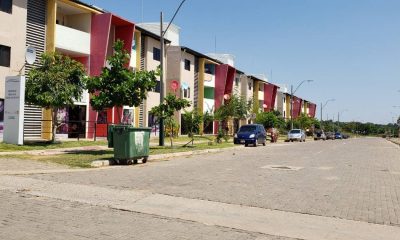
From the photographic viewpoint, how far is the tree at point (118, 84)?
20.5m

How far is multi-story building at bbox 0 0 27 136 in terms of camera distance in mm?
26516

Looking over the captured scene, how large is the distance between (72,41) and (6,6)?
585 cm

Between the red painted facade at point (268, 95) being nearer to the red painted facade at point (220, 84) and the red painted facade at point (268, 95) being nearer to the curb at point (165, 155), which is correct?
the red painted facade at point (220, 84)

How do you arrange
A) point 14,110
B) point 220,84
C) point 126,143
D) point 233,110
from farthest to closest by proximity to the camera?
1. point 220,84
2. point 233,110
3. point 14,110
4. point 126,143

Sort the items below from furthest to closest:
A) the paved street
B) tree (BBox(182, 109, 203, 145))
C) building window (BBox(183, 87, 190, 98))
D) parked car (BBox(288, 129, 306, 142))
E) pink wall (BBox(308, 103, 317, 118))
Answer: pink wall (BBox(308, 103, 317, 118)) < parked car (BBox(288, 129, 306, 142)) < building window (BBox(183, 87, 190, 98)) < tree (BBox(182, 109, 203, 145)) < the paved street

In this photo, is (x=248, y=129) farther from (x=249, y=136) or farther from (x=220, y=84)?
(x=220, y=84)

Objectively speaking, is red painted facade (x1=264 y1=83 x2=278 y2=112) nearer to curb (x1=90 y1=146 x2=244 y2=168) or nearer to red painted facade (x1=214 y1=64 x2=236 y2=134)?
→ red painted facade (x1=214 y1=64 x2=236 y2=134)

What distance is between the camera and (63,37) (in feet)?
103

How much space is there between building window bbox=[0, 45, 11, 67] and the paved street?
14.9 metres

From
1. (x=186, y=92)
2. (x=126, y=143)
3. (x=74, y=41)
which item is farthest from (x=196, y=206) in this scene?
(x=186, y=92)

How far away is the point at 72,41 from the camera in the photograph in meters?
32.1

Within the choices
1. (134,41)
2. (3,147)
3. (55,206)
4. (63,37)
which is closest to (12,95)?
(3,147)

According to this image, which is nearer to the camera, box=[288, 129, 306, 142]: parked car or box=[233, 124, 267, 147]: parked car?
box=[233, 124, 267, 147]: parked car

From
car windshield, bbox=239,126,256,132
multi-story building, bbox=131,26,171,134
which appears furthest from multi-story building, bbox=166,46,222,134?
car windshield, bbox=239,126,256,132
